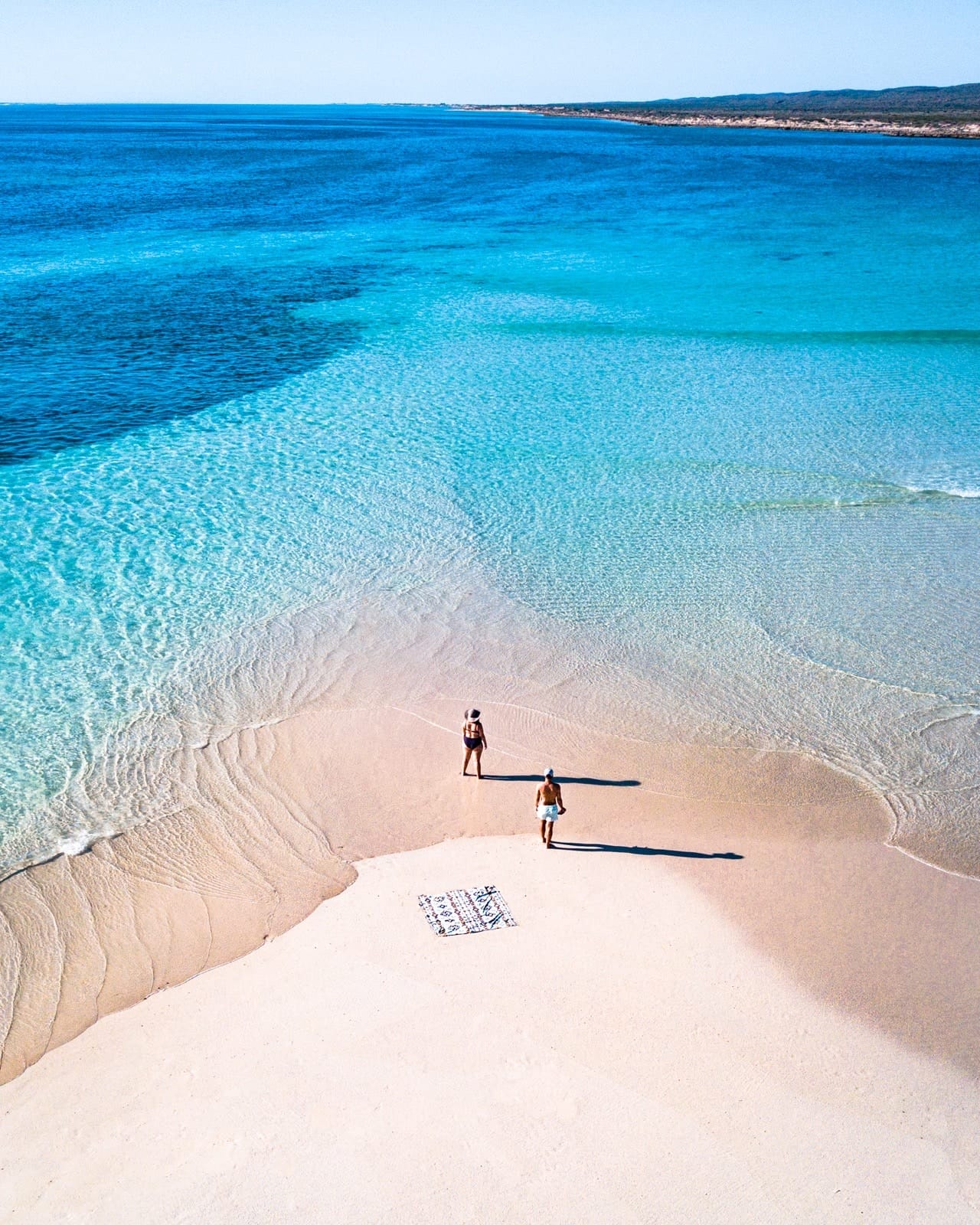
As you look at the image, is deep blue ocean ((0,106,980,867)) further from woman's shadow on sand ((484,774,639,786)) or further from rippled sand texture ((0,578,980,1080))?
woman's shadow on sand ((484,774,639,786))

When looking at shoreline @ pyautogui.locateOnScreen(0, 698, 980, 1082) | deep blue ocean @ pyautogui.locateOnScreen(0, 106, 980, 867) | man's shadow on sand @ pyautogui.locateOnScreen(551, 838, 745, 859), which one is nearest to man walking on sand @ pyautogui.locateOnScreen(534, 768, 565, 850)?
man's shadow on sand @ pyautogui.locateOnScreen(551, 838, 745, 859)

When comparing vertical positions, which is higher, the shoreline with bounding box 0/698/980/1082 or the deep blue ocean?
the deep blue ocean

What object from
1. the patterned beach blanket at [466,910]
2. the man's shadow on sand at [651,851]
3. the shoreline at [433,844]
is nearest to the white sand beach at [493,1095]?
the patterned beach blanket at [466,910]

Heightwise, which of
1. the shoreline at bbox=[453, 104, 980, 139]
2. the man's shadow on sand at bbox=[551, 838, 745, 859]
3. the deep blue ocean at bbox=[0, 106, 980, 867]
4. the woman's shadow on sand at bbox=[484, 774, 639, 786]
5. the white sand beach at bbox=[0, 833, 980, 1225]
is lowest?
the white sand beach at bbox=[0, 833, 980, 1225]

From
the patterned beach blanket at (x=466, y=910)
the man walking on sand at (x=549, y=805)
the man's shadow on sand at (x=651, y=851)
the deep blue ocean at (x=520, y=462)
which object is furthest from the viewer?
the deep blue ocean at (x=520, y=462)

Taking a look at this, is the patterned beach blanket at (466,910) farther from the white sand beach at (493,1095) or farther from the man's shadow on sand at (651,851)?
the man's shadow on sand at (651,851)

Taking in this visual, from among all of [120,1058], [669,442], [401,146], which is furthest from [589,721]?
[401,146]

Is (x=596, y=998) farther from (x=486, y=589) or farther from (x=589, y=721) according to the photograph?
(x=486, y=589)
